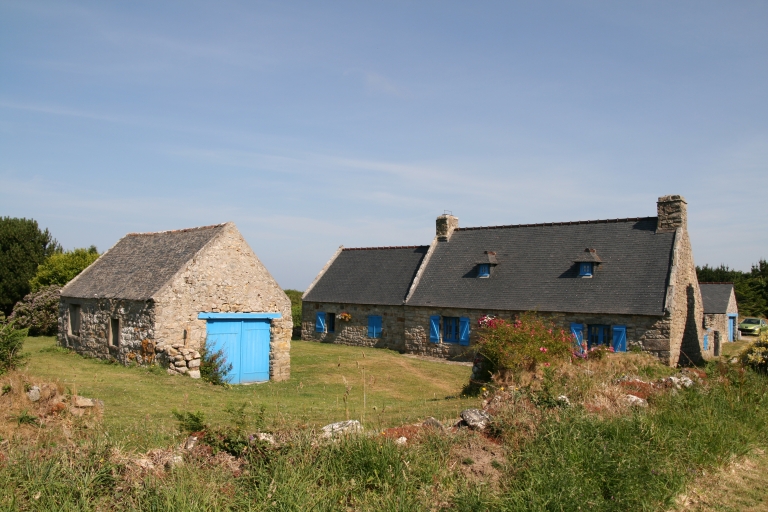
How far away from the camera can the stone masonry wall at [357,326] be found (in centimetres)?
2888

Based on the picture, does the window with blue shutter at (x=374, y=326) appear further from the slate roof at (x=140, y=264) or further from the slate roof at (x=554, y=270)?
the slate roof at (x=140, y=264)

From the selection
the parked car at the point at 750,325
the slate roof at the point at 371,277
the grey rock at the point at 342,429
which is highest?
the slate roof at the point at 371,277

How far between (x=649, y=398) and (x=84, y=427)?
8590 millimetres

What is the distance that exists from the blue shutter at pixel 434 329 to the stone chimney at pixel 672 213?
1021 cm

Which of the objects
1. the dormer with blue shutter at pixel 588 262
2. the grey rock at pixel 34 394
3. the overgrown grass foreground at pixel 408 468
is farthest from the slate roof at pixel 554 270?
the grey rock at pixel 34 394

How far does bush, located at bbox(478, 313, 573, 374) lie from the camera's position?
12102mm

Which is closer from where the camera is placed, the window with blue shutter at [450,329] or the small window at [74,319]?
the small window at [74,319]

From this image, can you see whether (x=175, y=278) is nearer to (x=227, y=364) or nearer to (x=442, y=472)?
(x=227, y=364)

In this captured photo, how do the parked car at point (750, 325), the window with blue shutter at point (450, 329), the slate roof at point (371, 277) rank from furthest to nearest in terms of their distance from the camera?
the parked car at point (750, 325)
the slate roof at point (371, 277)
the window with blue shutter at point (450, 329)

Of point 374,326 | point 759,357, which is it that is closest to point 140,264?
→ point 374,326

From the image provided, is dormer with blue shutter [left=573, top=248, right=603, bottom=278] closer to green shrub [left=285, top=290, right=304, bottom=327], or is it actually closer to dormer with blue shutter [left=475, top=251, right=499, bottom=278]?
dormer with blue shutter [left=475, top=251, right=499, bottom=278]

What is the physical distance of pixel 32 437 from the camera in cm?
711

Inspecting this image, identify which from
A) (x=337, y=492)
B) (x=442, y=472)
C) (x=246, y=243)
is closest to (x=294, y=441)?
(x=337, y=492)

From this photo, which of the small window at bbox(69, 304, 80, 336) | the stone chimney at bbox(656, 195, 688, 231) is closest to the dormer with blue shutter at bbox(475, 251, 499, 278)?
the stone chimney at bbox(656, 195, 688, 231)
